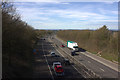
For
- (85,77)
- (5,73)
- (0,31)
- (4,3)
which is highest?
(4,3)

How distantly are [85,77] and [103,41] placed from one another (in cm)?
2394

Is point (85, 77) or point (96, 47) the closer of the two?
point (85, 77)

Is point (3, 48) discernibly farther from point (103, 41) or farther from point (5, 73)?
point (103, 41)

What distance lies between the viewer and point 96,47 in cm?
4194

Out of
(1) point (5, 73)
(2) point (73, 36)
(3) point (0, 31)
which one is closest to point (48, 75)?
(1) point (5, 73)

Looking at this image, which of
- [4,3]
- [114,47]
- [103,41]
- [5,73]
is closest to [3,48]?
[5,73]

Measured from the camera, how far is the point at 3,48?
14.6 meters

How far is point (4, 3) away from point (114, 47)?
940 inches

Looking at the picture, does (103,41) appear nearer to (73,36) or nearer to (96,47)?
(96,47)

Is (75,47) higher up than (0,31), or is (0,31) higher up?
(0,31)

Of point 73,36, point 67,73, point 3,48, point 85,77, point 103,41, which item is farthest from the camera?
point 73,36

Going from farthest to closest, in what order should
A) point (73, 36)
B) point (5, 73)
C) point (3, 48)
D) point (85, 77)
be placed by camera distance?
point (73, 36) < point (85, 77) < point (3, 48) < point (5, 73)

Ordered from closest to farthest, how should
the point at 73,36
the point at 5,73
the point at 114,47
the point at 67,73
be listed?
the point at 5,73, the point at 67,73, the point at 114,47, the point at 73,36

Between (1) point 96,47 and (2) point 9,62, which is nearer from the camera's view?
(2) point 9,62
